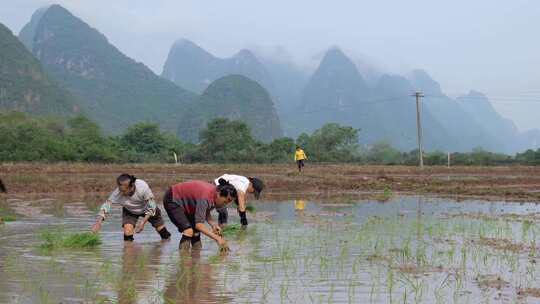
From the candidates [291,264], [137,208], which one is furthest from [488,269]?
[137,208]

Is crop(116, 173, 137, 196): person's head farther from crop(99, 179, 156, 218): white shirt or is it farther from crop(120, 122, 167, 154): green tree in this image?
crop(120, 122, 167, 154): green tree

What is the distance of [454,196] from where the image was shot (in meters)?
20.2

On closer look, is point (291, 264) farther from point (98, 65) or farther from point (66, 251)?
point (98, 65)

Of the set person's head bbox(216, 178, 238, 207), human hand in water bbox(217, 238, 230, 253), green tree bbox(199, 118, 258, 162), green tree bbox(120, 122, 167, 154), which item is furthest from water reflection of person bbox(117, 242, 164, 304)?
green tree bbox(120, 122, 167, 154)

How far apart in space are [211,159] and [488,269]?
144 feet

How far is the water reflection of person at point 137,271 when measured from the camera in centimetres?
566

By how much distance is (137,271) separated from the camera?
6.89 meters

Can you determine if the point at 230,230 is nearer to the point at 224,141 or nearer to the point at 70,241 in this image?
the point at 70,241

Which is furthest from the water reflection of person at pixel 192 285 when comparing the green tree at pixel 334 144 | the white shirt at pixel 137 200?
the green tree at pixel 334 144

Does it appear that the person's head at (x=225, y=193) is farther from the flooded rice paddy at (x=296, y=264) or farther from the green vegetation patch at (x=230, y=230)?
the green vegetation patch at (x=230, y=230)

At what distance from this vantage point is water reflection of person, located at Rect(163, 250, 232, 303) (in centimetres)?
550

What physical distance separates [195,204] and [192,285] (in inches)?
92.6

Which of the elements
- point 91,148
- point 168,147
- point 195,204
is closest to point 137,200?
point 195,204

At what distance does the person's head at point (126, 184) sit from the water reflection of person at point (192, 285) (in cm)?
164
